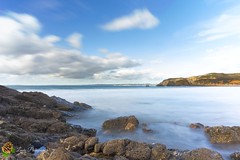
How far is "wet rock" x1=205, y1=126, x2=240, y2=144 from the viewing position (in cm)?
2136

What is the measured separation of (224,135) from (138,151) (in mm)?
10404

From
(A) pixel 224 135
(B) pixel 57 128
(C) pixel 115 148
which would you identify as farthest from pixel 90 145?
(A) pixel 224 135

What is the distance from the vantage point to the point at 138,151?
48.5 feet

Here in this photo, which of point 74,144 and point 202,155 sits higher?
point 74,144

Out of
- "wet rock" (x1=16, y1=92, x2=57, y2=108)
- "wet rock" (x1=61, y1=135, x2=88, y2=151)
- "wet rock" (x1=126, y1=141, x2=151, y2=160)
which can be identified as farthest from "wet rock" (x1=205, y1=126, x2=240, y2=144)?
"wet rock" (x1=16, y1=92, x2=57, y2=108)

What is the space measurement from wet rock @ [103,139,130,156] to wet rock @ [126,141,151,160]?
291 millimetres

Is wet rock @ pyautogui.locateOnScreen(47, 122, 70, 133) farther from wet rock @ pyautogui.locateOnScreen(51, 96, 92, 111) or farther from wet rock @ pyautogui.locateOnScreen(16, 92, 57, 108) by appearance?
wet rock @ pyautogui.locateOnScreen(51, 96, 92, 111)

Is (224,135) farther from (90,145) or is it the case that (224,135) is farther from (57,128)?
(57,128)

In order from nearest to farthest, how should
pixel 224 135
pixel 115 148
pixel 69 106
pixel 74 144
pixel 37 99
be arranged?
pixel 115 148
pixel 74 144
pixel 224 135
pixel 37 99
pixel 69 106

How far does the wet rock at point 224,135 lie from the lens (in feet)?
70.1

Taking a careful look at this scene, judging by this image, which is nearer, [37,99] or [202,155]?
[202,155]

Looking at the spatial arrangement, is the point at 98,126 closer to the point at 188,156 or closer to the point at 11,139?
the point at 11,139

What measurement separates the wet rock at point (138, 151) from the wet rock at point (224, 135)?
9.12 m

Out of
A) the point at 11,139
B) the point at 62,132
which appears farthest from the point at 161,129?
the point at 11,139
